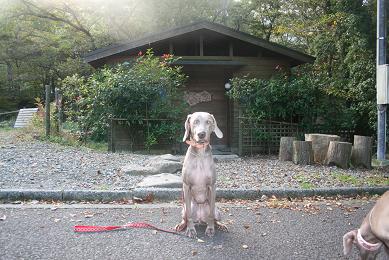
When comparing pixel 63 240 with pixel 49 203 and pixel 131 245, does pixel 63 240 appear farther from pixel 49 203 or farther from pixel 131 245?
pixel 49 203

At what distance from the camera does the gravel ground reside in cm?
696

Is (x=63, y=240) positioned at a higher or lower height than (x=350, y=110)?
lower

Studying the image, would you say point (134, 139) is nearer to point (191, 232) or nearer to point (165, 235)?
point (165, 235)

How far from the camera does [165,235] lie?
4418 millimetres

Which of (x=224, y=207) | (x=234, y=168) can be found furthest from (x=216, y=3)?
(x=224, y=207)

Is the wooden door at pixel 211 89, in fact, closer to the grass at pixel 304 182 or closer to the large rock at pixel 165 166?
the large rock at pixel 165 166

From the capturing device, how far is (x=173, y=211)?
5.51 meters

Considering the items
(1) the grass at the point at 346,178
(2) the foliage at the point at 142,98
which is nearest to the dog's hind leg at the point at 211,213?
(1) the grass at the point at 346,178

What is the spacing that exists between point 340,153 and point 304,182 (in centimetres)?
243

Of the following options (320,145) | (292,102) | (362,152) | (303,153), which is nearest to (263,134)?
(292,102)

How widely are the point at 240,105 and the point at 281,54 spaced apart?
349cm

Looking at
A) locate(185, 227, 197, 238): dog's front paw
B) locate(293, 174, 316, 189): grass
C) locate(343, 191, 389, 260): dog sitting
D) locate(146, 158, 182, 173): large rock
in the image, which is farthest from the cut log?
locate(343, 191, 389, 260): dog sitting

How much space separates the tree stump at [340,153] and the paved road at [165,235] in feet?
11.5

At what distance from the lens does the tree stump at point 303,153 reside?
31.6 ft
